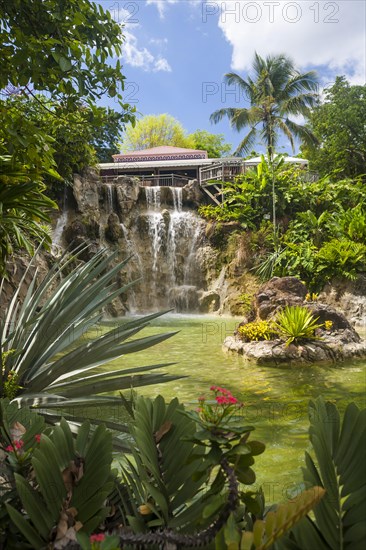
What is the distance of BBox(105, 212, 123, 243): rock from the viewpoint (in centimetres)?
1734

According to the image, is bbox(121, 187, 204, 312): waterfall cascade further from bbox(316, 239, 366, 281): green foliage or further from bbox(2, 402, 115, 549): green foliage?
bbox(2, 402, 115, 549): green foliage

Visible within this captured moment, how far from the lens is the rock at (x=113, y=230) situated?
17.3m

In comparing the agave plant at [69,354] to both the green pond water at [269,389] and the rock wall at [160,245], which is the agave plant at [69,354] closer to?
the green pond water at [269,389]

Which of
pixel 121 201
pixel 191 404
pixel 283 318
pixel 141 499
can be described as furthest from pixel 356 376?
pixel 121 201

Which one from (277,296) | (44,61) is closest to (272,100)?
(277,296)

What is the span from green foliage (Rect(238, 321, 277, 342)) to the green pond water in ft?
1.90

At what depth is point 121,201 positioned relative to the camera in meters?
18.4

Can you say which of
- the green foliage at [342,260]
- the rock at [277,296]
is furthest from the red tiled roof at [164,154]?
the rock at [277,296]

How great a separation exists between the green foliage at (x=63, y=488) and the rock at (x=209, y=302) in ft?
51.4

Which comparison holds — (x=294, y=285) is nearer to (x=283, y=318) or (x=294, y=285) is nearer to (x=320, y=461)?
(x=283, y=318)

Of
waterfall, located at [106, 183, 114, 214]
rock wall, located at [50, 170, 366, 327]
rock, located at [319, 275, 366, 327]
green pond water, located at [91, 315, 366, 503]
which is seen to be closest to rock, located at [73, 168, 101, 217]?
rock wall, located at [50, 170, 366, 327]

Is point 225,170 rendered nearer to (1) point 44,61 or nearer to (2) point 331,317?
(2) point 331,317

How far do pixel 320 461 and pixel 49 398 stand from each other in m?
1.88

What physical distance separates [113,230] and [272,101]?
391 inches
